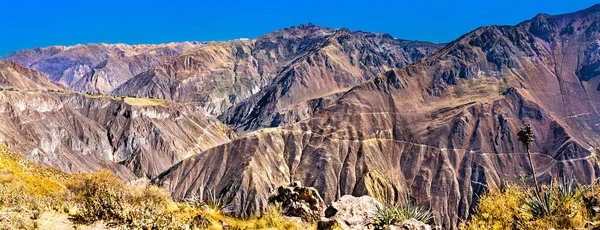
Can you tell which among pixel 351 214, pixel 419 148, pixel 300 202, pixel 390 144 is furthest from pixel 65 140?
pixel 351 214

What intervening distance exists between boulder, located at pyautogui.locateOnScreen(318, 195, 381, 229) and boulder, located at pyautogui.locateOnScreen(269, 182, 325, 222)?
103 inches

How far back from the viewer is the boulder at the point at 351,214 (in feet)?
60.9

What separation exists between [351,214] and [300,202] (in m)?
5.75

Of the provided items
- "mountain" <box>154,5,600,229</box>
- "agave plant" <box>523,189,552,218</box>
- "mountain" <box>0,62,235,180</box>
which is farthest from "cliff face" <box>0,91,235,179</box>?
"agave plant" <box>523,189,552,218</box>

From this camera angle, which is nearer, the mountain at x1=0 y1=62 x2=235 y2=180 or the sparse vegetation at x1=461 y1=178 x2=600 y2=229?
the sparse vegetation at x1=461 y1=178 x2=600 y2=229

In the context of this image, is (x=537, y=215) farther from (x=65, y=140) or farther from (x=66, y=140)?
(x=66, y=140)

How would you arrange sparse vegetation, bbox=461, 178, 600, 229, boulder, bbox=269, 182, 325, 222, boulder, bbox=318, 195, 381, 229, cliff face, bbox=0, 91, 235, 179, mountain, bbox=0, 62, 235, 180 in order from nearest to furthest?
sparse vegetation, bbox=461, 178, 600, 229
boulder, bbox=318, 195, 381, 229
boulder, bbox=269, 182, 325, 222
mountain, bbox=0, 62, 235, 180
cliff face, bbox=0, 91, 235, 179

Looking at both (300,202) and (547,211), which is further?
(300,202)

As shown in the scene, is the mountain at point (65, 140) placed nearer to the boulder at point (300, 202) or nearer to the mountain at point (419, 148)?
the mountain at point (419, 148)

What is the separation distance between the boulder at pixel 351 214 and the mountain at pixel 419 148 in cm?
10075

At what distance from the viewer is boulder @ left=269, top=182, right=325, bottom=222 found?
2530cm

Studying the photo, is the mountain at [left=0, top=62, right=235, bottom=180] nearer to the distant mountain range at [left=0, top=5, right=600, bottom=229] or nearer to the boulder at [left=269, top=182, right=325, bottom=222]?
the distant mountain range at [left=0, top=5, right=600, bottom=229]

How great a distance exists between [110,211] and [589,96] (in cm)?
20807

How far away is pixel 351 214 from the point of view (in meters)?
21.6
